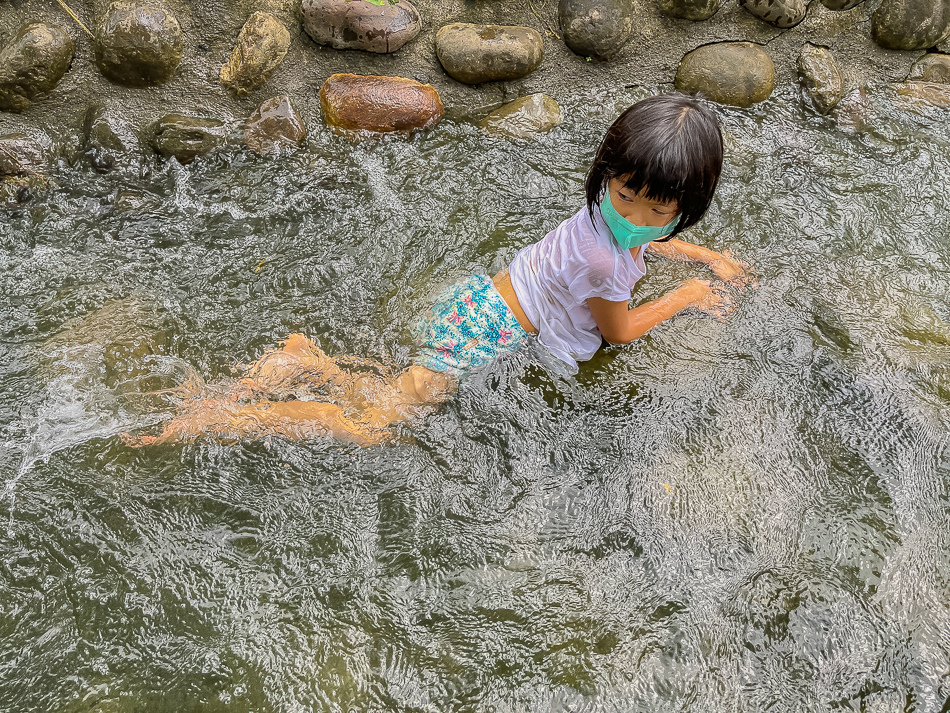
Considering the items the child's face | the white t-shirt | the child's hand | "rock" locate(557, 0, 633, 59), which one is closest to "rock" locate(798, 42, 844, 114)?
"rock" locate(557, 0, 633, 59)

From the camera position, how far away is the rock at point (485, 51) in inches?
132

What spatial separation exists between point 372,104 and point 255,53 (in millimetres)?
621

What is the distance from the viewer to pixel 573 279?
2.23 meters

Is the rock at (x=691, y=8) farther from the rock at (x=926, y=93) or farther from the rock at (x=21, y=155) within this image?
the rock at (x=21, y=155)

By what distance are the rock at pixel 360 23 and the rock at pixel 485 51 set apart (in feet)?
0.68

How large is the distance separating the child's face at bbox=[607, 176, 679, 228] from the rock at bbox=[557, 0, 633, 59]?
6.28ft

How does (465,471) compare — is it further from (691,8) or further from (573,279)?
(691,8)

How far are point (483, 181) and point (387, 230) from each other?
58 cm

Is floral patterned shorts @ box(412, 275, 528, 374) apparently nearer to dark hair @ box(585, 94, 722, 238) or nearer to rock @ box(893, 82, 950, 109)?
dark hair @ box(585, 94, 722, 238)


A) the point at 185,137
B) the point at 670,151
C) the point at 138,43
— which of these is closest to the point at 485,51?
the point at 185,137

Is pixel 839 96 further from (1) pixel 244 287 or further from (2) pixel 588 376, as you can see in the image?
(1) pixel 244 287

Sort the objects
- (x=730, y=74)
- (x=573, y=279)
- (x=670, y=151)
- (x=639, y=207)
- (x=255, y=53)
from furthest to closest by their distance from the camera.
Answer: (x=730, y=74), (x=255, y=53), (x=573, y=279), (x=639, y=207), (x=670, y=151)

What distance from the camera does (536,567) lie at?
2.24 metres

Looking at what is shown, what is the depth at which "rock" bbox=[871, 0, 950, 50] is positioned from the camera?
3.58 meters
